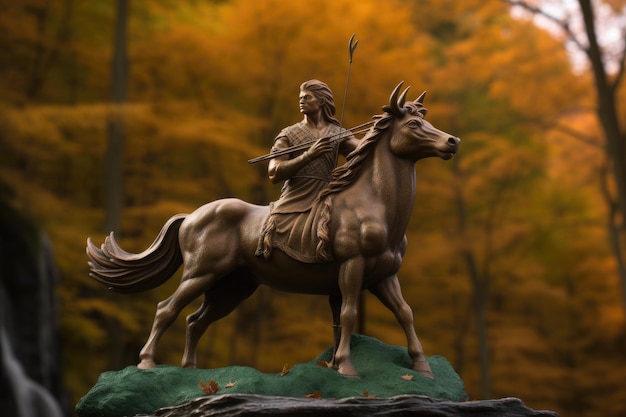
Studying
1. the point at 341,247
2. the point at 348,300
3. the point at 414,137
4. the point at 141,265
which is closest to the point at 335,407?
the point at 348,300

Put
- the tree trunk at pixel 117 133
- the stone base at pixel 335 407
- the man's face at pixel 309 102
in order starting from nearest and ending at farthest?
the stone base at pixel 335 407 < the man's face at pixel 309 102 < the tree trunk at pixel 117 133

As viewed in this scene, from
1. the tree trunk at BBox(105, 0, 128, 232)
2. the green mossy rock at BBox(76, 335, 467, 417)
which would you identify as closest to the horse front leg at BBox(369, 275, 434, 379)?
the green mossy rock at BBox(76, 335, 467, 417)

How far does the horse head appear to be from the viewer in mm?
5320

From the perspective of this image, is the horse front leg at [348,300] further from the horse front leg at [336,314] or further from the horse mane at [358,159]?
the horse mane at [358,159]

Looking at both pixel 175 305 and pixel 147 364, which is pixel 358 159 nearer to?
pixel 175 305

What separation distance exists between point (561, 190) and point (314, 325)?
810 cm

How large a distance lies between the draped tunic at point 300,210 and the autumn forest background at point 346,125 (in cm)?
682

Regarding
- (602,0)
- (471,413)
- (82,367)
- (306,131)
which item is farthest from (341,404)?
(82,367)

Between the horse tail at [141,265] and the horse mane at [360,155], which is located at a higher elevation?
the horse mane at [360,155]

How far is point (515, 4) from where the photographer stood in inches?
466

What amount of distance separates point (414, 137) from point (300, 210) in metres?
0.93

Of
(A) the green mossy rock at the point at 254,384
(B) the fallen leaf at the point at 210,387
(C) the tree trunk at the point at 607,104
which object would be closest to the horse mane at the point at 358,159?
(A) the green mossy rock at the point at 254,384

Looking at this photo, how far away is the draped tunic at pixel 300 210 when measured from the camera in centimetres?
544

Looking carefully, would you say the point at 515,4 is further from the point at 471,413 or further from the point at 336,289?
the point at 471,413
